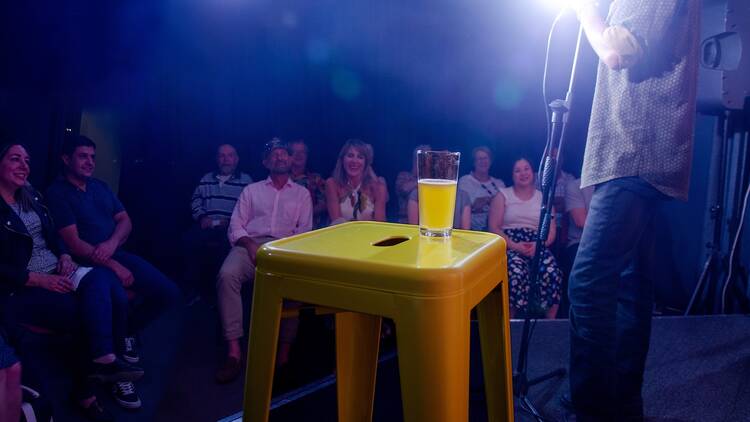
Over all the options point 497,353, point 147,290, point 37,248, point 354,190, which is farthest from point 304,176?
point 497,353

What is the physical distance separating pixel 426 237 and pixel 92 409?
1.40 meters

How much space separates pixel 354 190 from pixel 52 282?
5.04 ft

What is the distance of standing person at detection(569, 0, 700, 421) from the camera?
116 centimetres

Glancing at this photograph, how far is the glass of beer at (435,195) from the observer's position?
2.84 ft

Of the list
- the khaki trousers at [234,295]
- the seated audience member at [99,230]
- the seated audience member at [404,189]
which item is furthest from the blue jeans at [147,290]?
the seated audience member at [404,189]

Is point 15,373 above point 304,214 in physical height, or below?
below

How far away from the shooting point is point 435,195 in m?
0.86

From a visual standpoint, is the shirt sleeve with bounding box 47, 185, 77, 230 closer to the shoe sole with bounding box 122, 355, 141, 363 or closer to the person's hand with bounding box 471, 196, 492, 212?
the shoe sole with bounding box 122, 355, 141, 363

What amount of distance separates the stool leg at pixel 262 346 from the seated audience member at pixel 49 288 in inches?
44.8

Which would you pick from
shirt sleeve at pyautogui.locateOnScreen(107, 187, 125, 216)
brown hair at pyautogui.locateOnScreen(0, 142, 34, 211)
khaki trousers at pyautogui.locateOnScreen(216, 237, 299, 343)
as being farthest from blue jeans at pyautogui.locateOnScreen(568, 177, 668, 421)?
shirt sleeve at pyautogui.locateOnScreen(107, 187, 125, 216)

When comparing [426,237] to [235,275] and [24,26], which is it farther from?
[24,26]

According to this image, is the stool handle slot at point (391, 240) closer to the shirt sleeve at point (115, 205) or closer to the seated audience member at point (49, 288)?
the seated audience member at point (49, 288)

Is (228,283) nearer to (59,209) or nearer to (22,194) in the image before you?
(59,209)

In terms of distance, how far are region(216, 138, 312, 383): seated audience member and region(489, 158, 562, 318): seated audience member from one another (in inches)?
42.5
